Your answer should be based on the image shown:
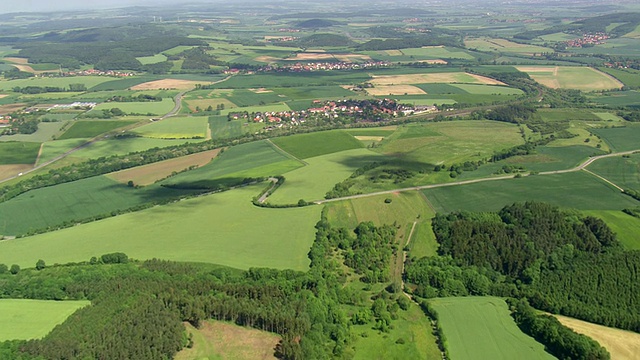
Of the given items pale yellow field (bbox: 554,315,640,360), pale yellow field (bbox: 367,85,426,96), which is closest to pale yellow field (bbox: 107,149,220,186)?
pale yellow field (bbox: 554,315,640,360)

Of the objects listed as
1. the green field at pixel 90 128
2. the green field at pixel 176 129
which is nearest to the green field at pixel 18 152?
the green field at pixel 90 128

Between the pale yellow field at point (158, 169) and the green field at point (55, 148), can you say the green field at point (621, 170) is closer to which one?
the pale yellow field at point (158, 169)

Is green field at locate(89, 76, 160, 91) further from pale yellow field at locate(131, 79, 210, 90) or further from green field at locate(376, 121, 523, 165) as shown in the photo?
green field at locate(376, 121, 523, 165)

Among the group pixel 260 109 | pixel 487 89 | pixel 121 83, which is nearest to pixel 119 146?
pixel 260 109

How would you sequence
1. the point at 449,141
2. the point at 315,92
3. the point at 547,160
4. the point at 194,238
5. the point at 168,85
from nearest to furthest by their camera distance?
the point at 194,238
the point at 547,160
the point at 449,141
the point at 315,92
the point at 168,85

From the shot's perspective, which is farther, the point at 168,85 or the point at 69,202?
the point at 168,85

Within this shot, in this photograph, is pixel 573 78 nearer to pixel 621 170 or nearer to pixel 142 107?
pixel 621 170
